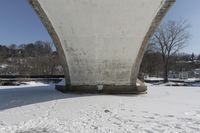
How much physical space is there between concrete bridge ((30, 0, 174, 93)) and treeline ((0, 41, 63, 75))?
35.9m

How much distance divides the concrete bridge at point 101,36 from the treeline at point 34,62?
118 ft

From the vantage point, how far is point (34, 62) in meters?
52.4

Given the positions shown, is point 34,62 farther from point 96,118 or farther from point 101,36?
point 96,118

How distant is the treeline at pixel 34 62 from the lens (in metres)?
50.8

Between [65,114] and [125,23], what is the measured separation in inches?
219

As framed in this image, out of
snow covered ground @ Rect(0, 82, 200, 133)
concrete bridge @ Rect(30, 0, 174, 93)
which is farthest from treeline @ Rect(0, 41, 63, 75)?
snow covered ground @ Rect(0, 82, 200, 133)

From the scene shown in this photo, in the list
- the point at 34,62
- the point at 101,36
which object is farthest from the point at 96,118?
the point at 34,62

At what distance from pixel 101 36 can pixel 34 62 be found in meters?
41.5

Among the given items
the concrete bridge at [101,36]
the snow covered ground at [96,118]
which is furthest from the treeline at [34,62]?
the snow covered ground at [96,118]

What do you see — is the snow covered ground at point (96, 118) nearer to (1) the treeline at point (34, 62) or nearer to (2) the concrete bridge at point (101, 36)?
(2) the concrete bridge at point (101, 36)

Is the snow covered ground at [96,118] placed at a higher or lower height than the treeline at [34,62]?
lower

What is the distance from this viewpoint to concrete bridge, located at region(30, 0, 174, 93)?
38.5ft

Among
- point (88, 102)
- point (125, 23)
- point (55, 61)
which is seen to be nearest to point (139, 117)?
point (88, 102)

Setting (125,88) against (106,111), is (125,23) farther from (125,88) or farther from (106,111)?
(106,111)
